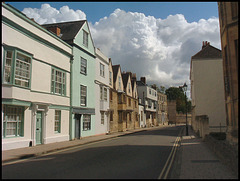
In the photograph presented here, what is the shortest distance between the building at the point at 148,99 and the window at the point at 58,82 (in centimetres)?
3849

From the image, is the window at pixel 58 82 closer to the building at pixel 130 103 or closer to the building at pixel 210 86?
the building at pixel 210 86

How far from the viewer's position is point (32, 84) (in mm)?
15961

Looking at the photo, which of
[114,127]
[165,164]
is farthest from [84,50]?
[165,164]

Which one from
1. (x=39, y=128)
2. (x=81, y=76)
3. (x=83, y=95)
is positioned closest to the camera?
(x=39, y=128)

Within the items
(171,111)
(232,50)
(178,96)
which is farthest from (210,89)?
(178,96)

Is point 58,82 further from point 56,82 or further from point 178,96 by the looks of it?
point 178,96

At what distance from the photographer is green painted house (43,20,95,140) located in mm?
21453

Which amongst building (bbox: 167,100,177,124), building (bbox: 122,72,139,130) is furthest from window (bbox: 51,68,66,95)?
building (bbox: 167,100,177,124)

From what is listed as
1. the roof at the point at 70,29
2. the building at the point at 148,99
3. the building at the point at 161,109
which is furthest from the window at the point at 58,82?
the building at the point at 161,109

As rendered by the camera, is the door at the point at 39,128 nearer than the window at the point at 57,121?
Yes

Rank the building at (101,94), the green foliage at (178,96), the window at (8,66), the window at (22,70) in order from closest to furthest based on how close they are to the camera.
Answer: the window at (8,66)
the window at (22,70)
the building at (101,94)
the green foliage at (178,96)

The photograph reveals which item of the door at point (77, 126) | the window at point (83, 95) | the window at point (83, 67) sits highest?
the window at point (83, 67)

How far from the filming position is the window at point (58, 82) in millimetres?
18502

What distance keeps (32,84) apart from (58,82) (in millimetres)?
3387
